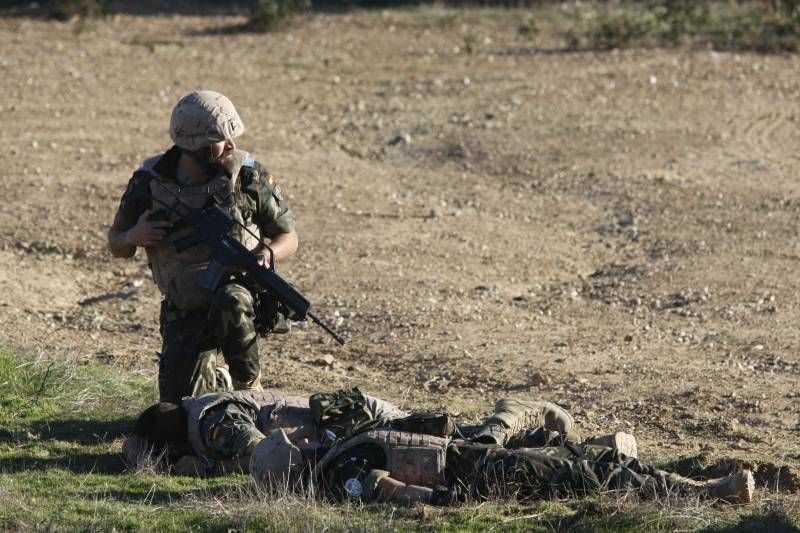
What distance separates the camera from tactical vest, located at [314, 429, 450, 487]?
4.73 m

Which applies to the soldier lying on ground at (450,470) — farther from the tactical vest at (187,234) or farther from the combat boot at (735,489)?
the tactical vest at (187,234)

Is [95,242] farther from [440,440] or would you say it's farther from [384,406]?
[440,440]

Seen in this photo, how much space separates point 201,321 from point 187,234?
0.37 meters

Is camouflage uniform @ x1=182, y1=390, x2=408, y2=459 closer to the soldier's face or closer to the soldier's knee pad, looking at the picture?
the soldier's knee pad

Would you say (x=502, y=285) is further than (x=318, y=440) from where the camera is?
Yes

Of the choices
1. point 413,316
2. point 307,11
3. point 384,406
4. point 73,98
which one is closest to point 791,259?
point 413,316

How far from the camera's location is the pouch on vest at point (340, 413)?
200 inches

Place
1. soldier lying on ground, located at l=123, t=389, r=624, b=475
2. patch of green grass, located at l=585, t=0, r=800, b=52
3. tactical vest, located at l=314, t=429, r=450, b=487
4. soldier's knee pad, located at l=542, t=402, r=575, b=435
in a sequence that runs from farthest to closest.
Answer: patch of green grass, located at l=585, t=0, r=800, b=52 < soldier's knee pad, located at l=542, t=402, r=575, b=435 < soldier lying on ground, located at l=123, t=389, r=624, b=475 < tactical vest, located at l=314, t=429, r=450, b=487

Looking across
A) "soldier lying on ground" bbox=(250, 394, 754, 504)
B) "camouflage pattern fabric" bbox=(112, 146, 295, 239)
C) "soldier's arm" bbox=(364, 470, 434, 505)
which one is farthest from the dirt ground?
"soldier's arm" bbox=(364, 470, 434, 505)

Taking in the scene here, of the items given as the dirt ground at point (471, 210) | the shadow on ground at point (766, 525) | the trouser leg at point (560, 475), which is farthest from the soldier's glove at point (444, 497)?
the dirt ground at point (471, 210)

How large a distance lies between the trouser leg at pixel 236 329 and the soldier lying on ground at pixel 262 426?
28 cm

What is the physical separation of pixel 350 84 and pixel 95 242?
506cm

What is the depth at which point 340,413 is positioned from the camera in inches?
203

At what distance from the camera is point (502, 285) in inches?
331
